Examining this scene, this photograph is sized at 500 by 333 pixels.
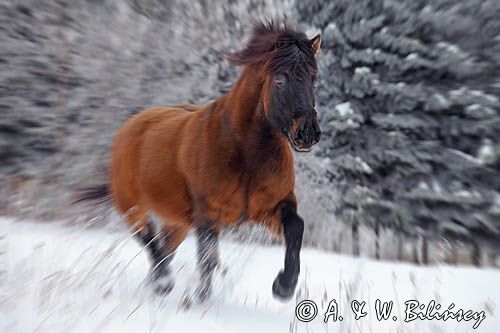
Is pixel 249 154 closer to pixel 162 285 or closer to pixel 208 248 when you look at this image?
pixel 208 248

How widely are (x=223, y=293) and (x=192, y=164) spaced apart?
602 millimetres

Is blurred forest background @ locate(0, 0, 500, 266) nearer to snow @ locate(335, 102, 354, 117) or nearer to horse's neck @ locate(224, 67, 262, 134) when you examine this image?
snow @ locate(335, 102, 354, 117)

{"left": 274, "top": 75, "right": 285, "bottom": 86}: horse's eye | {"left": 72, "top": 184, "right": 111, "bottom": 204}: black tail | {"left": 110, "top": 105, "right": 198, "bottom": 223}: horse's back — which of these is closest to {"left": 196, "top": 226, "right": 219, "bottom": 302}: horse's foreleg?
{"left": 110, "top": 105, "right": 198, "bottom": 223}: horse's back

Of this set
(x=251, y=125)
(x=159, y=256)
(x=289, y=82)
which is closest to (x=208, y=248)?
(x=251, y=125)

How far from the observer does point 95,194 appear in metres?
2.80

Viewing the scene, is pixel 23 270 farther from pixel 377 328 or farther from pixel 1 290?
pixel 377 328

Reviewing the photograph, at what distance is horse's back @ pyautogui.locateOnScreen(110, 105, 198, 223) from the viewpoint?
6.99ft

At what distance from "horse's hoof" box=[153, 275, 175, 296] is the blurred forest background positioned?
1198mm

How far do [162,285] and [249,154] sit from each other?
2.27 ft

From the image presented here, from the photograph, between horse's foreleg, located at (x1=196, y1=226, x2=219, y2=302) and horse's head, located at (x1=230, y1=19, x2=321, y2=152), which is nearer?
horse's head, located at (x1=230, y1=19, x2=321, y2=152)

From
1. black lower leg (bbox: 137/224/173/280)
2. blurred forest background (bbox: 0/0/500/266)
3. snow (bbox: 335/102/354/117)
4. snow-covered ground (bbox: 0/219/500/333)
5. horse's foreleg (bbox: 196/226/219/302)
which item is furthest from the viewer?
snow (bbox: 335/102/354/117)

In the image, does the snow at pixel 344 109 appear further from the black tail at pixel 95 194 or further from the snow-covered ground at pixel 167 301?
the black tail at pixel 95 194

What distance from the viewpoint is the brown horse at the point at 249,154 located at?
61.7 inches

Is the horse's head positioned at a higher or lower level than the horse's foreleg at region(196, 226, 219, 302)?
higher
